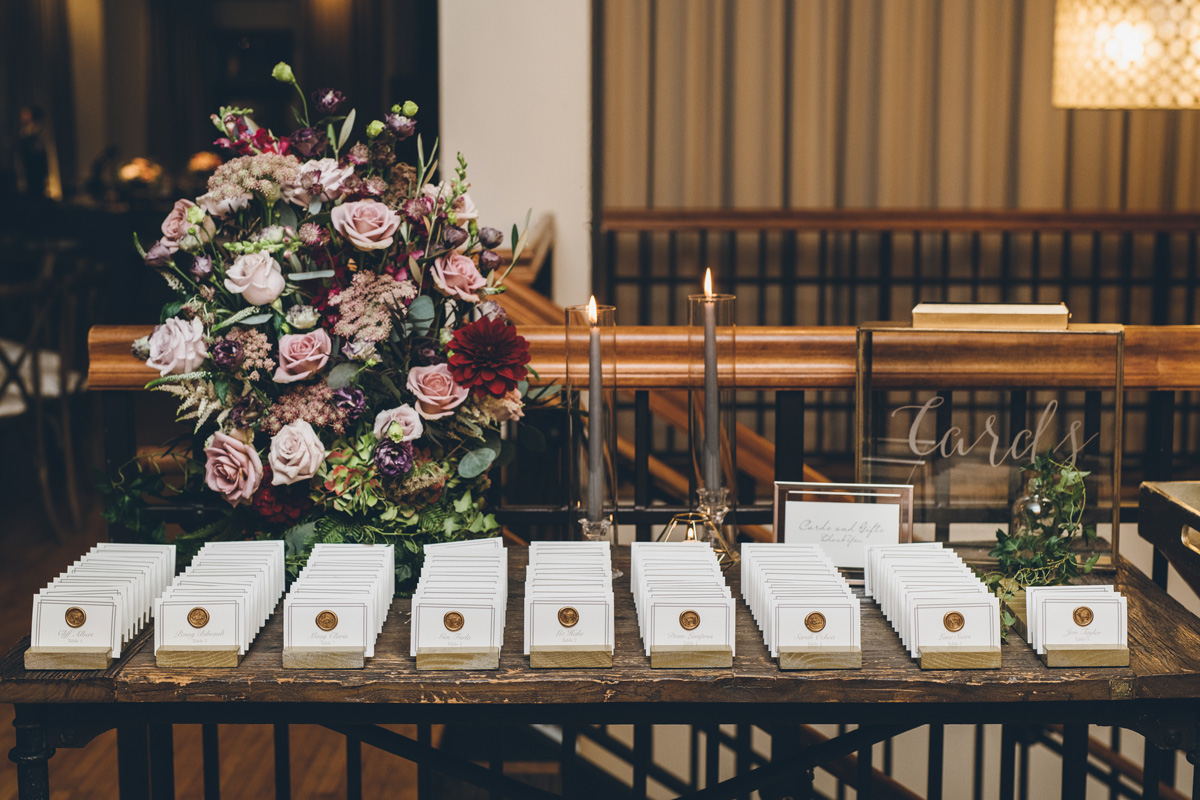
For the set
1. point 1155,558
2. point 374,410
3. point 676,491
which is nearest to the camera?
point 374,410

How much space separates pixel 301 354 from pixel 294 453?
4.2 inches

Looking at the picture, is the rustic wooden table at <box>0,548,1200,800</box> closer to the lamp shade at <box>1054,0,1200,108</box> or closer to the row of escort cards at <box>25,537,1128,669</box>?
the row of escort cards at <box>25,537,1128,669</box>

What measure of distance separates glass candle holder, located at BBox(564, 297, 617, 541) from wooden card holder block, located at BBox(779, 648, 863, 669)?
0.30m

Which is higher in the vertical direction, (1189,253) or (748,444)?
(1189,253)

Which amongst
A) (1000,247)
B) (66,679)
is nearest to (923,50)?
(1000,247)

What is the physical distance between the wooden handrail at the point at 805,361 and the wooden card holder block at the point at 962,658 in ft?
1.41

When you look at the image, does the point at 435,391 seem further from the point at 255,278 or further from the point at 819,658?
the point at 819,658

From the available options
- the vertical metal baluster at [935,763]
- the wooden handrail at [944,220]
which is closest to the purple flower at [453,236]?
the vertical metal baluster at [935,763]

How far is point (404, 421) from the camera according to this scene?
1172 millimetres

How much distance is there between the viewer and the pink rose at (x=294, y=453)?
114 cm

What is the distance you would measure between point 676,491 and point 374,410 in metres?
0.96

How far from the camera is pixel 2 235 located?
22.8ft

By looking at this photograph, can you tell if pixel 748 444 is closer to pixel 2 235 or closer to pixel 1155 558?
pixel 1155 558

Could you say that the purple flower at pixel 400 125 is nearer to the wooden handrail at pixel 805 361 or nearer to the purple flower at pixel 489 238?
the purple flower at pixel 489 238
